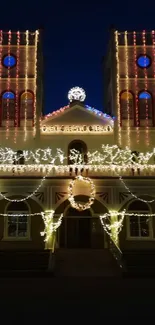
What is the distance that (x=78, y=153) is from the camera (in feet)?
87.0

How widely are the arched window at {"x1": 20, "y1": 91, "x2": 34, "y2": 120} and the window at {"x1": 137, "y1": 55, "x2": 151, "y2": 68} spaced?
757 centimetres

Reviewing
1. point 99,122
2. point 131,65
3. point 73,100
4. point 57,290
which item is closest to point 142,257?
point 57,290

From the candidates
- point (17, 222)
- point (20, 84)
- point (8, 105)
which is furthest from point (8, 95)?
point (17, 222)

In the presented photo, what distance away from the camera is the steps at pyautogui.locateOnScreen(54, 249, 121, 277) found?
18670 millimetres

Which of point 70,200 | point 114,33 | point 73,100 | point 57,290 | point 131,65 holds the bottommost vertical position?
point 57,290

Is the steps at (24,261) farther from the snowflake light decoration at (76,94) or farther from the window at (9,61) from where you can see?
the window at (9,61)

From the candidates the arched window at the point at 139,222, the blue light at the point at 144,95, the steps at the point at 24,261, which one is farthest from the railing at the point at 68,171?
the blue light at the point at 144,95

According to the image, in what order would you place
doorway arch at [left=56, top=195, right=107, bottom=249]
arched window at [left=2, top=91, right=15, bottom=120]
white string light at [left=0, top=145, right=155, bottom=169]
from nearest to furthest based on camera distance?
doorway arch at [left=56, top=195, right=107, bottom=249] < white string light at [left=0, top=145, right=155, bottom=169] < arched window at [left=2, top=91, right=15, bottom=120]

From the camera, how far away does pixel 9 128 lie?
2703cm

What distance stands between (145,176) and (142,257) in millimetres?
5878

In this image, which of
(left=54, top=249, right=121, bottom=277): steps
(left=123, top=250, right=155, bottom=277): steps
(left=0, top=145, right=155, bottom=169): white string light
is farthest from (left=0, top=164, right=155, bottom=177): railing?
(left=123, top=250, right=155, bottom=277): steps

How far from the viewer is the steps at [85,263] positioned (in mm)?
18670

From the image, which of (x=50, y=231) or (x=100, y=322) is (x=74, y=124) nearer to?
(x=50, y=231)

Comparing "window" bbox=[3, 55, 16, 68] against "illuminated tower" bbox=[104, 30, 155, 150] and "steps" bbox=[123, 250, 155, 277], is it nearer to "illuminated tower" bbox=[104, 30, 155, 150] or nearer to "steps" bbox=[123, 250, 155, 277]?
"illuminated tower" bbox=[104, 30, 155, 150]
